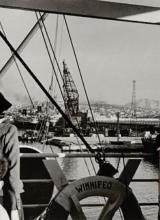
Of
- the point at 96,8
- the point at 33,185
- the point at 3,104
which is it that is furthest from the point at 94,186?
the point at 33,185

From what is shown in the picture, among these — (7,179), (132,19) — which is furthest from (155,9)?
(7,179)

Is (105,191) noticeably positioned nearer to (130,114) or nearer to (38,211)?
(38,211)

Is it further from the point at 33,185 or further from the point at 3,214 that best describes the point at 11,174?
the point at 33,185

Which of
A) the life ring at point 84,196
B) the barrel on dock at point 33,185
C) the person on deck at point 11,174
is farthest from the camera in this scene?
the barrel on dock at point 33,185

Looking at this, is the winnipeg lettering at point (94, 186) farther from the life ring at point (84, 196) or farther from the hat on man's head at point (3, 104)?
the hat on man's head at point (3, 104)

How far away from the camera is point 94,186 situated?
137 inches

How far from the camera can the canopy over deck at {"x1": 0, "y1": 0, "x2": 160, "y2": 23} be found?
9.98 ft


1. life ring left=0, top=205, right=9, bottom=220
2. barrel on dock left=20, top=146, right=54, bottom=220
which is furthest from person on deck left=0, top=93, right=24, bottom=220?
barrel on dock left=20, top=146, right=54, bottom=220

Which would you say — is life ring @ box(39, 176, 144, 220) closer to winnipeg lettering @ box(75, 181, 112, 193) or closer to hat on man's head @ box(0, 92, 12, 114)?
winnipeg lettering @ box(75, 181, 112, 193)

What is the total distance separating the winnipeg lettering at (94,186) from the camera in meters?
3.47

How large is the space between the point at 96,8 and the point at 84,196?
160 centimetres

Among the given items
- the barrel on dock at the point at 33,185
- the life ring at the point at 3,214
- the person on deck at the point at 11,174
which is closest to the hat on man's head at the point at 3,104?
the person on deck at the point at 11,174

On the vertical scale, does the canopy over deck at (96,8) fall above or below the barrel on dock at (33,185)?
above

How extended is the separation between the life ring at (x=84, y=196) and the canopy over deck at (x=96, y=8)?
1.41m
